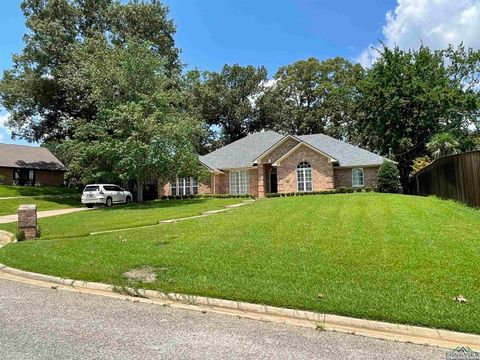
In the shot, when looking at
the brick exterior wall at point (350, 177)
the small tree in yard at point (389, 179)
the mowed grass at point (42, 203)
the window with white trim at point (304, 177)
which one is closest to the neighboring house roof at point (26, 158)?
the mowed grass at point (42, 203)

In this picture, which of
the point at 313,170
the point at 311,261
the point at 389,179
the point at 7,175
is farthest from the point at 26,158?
the point at 311,261

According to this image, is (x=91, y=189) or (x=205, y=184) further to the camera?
(x=205, y=184)

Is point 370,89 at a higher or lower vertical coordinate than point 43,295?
higher

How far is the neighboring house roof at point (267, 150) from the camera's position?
99.7 feet

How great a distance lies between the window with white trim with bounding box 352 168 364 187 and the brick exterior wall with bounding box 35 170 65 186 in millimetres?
34739

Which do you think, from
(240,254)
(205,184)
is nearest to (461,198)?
(240,254)

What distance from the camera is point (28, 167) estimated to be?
4331cm

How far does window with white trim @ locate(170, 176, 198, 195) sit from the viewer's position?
115 ft

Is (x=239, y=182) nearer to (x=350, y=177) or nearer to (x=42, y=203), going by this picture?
(x=350, y=177)

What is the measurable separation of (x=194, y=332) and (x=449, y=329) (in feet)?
10.3

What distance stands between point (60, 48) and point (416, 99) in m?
31.6

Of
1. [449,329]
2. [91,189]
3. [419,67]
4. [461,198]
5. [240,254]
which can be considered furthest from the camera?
[419,67]

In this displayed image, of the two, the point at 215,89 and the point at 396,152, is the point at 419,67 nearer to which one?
the point at 396,152

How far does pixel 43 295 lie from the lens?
6691 millimetres
